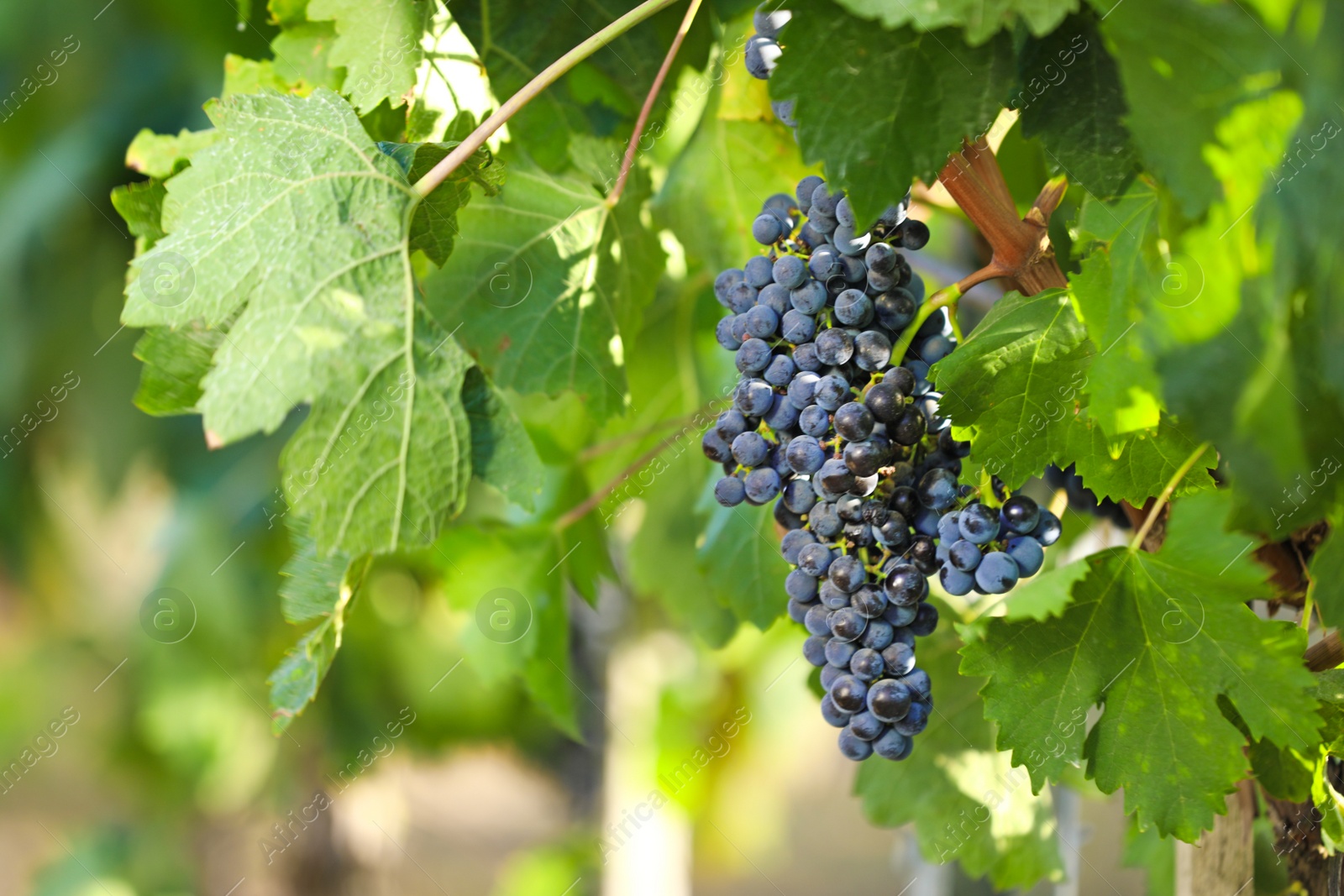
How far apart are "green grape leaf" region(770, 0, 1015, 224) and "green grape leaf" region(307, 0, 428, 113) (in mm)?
224

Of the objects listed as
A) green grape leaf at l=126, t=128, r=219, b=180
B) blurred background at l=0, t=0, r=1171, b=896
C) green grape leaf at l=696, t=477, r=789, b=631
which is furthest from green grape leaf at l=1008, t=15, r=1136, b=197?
blurred background at l=0, t=0, r=1171, b=896

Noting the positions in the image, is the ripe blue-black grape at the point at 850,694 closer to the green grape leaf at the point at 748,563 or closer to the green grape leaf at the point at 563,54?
the green grape leaf at the point at 748,563

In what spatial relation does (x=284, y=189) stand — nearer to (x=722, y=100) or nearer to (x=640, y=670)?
(x=722, y=100)

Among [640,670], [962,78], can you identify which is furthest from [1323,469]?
[640,670]

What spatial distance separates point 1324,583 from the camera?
0.32 meters

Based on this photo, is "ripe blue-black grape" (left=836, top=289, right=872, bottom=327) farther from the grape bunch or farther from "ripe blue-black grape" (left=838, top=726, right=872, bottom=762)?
"ripe blue-black grape" (left=838, top=726, right=872, bottom=762)

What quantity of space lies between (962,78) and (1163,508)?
0.26 m

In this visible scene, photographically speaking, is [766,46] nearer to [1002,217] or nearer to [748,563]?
[1002,217]

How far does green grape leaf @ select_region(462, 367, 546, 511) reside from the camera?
1.43ft

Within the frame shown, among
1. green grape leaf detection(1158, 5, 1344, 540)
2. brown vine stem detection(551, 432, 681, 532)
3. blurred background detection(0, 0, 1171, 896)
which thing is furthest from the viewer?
blurred background detection(0, 0, 1171, 896)

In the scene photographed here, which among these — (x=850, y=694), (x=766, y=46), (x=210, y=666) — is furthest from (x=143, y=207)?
(x=210, y=666)

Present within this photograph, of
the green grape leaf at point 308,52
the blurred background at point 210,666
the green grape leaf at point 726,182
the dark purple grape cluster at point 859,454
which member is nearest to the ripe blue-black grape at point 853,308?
the dark purple grape cluster at point 859,454

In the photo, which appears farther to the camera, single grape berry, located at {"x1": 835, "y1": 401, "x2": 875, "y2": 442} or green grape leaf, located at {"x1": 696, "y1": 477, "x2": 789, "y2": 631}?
green grape leaf, located at {"x1": 696, "y1": 477, "x2": 789, "y2": 631}

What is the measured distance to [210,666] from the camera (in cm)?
244
